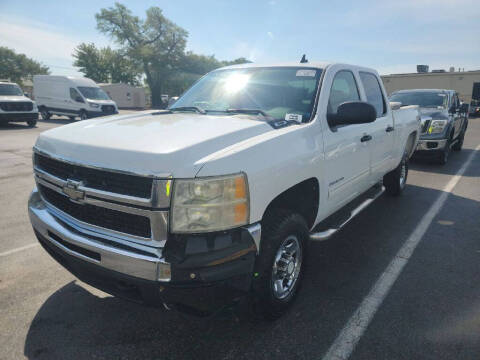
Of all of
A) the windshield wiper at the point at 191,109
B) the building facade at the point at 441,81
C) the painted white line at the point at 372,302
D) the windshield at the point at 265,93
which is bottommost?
the painted white line at the point at 372,302

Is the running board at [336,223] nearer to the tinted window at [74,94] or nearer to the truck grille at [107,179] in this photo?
the truck grille at [107,179]

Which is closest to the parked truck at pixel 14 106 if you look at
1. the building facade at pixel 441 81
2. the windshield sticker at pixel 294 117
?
the windshield sticker at pixel 294 117

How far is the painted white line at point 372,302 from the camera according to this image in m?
2.31

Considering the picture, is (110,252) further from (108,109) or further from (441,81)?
(441,81)

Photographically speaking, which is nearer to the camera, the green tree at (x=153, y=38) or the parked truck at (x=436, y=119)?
the parked truck at (x=436, y=119)

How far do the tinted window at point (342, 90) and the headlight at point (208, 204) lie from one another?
1544 millimetres

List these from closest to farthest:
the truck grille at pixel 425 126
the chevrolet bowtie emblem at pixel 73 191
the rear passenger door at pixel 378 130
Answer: the chevrolet bowtie emblem at pixel 73 191 → the rear passenger door at pixel 378 130 → the truck grille at pixel 425 126

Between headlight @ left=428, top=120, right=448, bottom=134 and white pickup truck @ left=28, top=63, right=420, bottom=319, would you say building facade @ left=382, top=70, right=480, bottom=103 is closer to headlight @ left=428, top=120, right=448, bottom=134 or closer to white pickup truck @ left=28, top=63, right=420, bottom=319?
headlight @ left=428, top=120, right=448, bottom=134

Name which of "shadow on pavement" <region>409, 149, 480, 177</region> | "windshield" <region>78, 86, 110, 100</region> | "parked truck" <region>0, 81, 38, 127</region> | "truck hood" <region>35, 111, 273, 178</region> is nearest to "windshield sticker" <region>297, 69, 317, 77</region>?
"truck hood" <region>35, 111, 273, 178</region>

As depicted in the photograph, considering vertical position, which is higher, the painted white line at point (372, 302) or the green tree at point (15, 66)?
the green tree at point (15, 66)

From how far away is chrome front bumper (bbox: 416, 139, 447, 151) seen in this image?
8.07m

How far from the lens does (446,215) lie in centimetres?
491

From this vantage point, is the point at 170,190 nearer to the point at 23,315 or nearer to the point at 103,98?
the point at 23,315

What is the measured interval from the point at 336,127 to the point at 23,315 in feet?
9.83
